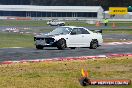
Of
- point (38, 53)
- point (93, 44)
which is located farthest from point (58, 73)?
point (93, 44)

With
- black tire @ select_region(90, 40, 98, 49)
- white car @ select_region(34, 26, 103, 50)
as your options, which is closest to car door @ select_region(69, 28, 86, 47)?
white car @ select_region(34, 26, 103, 50)

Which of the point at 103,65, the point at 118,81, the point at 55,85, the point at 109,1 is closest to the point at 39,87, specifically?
the point at 55,85

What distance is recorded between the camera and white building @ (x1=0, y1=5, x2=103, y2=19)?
12200 cm

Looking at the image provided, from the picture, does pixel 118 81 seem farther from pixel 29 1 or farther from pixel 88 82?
pixel 29 1

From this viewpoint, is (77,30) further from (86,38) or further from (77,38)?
(86,38)

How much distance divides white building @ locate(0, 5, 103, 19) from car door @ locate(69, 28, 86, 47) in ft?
307

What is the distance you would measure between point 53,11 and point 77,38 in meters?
96.9

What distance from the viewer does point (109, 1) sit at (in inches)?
5374

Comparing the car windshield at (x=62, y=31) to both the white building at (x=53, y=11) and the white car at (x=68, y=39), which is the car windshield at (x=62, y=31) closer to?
the white car at (x=68, y=39)

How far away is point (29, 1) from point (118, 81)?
14471 cm

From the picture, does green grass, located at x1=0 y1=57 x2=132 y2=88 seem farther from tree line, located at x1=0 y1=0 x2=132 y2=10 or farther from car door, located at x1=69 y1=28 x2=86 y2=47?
tree line, located at x1=0 y1=0 x2=132 y2=10

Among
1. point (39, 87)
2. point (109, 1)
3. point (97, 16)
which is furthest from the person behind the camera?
point (109, 1)

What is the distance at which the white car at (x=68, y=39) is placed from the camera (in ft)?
81.8

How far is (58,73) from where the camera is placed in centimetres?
1377
